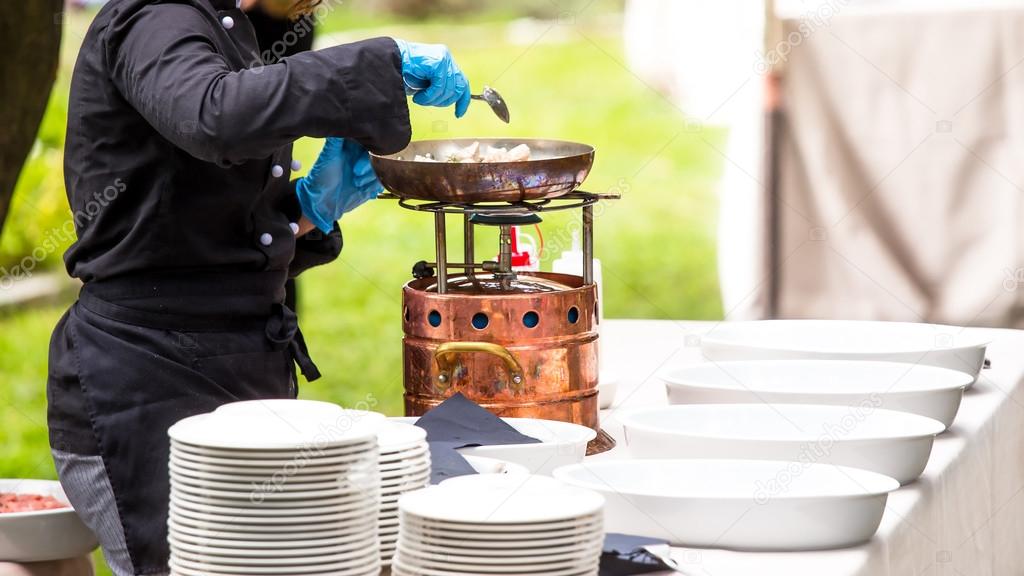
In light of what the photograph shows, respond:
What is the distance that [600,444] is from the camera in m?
2.10

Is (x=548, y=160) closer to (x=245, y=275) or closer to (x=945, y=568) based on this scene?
(x=245, y=275)

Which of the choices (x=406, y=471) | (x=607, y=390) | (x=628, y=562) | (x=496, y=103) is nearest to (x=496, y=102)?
(x=496, y=103)

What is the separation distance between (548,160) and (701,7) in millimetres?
3640

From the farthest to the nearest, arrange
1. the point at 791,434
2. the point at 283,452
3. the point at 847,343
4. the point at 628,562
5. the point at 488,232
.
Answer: the point at 488,232 < the point at 847,343 < the point at 791,434 < the point at 628,562 < the point at 283,452

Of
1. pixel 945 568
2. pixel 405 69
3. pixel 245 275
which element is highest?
pixel 405 69

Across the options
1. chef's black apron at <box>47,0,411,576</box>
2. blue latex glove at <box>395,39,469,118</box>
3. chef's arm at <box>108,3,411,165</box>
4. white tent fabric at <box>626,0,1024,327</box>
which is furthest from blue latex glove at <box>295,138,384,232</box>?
white tent fabric at <box>626,0,1024,327</box>

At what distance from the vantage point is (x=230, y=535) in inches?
52.4

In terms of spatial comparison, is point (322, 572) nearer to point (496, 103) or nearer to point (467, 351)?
point (467, 351)

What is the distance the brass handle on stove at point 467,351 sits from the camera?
6.48ft

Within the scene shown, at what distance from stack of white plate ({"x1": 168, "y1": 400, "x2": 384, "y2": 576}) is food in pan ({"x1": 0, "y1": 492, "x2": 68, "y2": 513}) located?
755mm

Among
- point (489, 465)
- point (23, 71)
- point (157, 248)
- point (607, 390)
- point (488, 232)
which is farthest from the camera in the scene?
point (488, 232)

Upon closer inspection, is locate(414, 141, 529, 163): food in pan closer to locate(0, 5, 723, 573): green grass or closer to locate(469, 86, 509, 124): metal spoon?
locate(469, 86, 509, 124): metal spoon

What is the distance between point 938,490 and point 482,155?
0.91 m

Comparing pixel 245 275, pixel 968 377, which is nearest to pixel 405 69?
pixel 245 275
